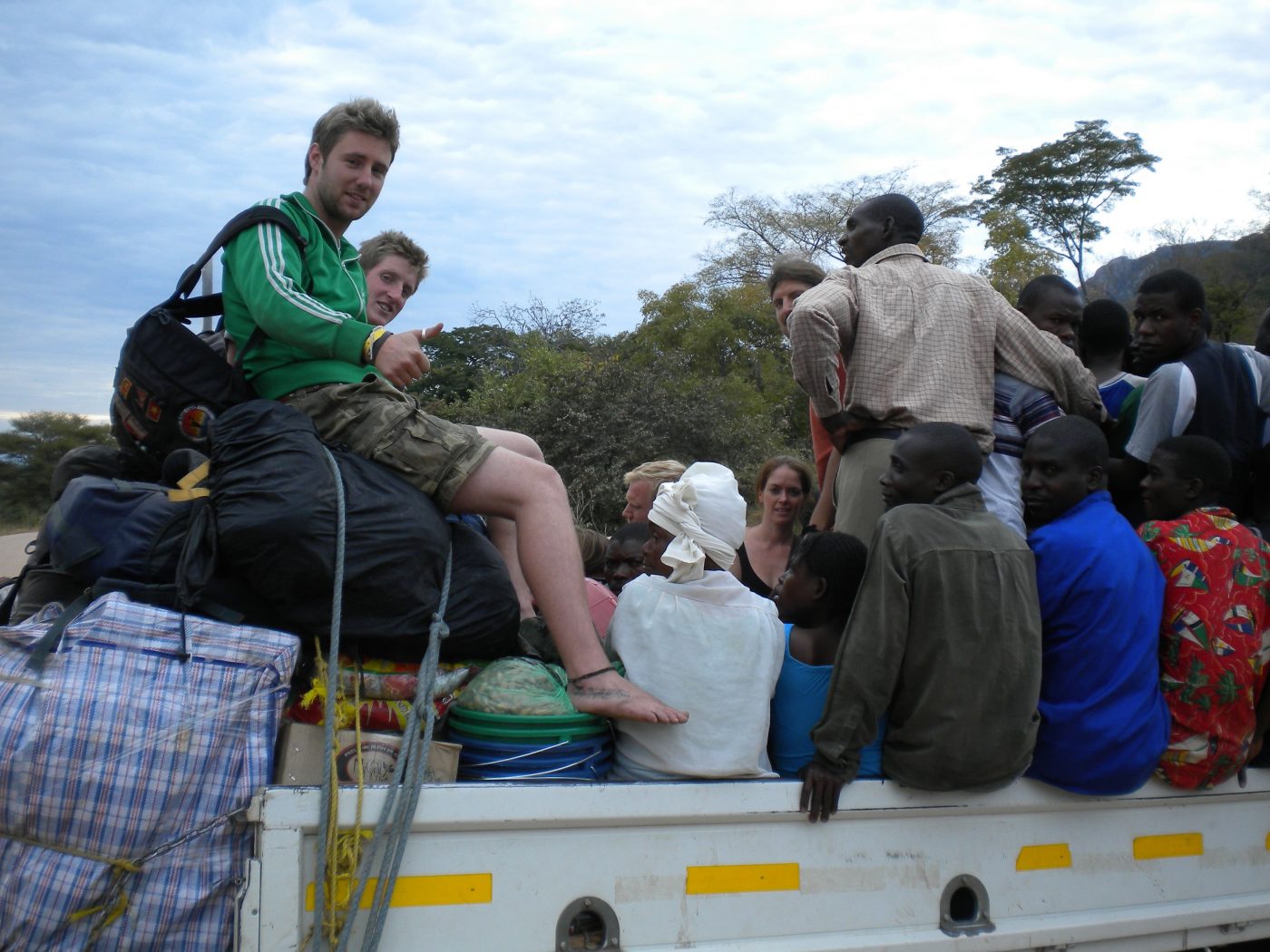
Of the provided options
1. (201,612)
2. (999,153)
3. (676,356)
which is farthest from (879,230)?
(999,153)

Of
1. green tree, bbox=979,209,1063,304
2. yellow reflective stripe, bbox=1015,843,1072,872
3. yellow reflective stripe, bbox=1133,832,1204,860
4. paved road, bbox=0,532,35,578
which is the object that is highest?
green tree, bbox=979,209,1063,304

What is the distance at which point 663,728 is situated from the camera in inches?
97.5

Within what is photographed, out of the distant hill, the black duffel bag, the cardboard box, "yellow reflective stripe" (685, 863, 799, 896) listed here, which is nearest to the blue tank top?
"yellow reflective stripe" (685, 863, 799, 896)

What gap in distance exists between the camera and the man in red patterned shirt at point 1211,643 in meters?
2.82

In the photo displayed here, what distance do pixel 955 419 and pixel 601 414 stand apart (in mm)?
12857

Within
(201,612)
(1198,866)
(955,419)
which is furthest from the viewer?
(955,419)

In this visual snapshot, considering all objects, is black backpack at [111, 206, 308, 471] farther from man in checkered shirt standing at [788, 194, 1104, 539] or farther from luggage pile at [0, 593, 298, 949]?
man in checkered shirt standing at [788, 194, 1104, 539]

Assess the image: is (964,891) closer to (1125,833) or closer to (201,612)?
(1125,833)

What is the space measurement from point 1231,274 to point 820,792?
34476mm

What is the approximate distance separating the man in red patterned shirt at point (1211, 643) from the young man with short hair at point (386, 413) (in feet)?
4.64

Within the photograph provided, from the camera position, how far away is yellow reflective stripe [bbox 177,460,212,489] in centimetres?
239

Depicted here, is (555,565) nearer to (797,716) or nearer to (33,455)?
(797,716)

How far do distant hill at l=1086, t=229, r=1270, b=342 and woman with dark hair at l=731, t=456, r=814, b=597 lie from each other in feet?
66.0

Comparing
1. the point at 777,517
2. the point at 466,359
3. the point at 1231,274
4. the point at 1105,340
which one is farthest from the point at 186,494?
the point at 1231,274
